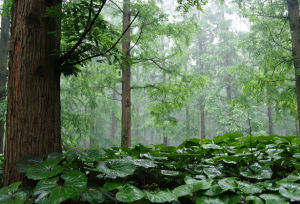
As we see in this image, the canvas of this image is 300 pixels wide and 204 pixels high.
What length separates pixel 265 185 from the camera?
3.59 feet

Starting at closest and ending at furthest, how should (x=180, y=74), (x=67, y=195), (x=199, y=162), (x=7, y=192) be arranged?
(x=67, y=195) < (x=7, y=192) < (x=199, y=162) < (x=180, y=74)

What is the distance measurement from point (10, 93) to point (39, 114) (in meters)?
0.29

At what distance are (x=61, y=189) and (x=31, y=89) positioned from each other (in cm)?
87

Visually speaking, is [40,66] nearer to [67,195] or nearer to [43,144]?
[43,144]

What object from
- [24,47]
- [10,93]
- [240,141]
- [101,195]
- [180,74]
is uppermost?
[180,74]

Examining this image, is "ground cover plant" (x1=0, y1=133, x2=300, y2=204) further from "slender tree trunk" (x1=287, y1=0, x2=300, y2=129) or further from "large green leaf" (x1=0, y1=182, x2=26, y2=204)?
"slender tree trunk" (x1=287, y1=0, x2=300, y2=129)

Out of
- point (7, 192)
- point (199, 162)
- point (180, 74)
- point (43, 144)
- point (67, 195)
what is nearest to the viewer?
point (67, 195)

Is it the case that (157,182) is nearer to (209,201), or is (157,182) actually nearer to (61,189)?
(209,201)

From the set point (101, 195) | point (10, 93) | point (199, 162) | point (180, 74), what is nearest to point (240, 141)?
point (199, 162)

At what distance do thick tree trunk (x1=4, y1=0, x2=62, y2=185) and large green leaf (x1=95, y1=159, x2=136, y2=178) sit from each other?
0.57 metres

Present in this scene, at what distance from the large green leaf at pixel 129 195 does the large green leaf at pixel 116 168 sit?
129 mm

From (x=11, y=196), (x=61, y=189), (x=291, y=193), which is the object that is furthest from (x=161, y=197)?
A: (x=11, y=196)

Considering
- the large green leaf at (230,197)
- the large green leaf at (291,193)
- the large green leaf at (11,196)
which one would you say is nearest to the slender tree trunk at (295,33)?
the large green leaf at (291,193)

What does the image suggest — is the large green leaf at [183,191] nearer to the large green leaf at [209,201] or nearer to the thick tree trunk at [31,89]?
the large green leaf at [209,201]
